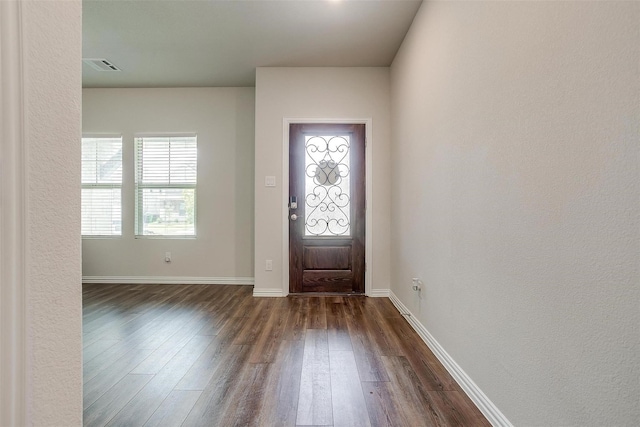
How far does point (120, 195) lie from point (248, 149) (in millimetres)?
1878

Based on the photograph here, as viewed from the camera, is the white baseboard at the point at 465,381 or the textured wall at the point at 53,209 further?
the white baseboard at the point at 465,381

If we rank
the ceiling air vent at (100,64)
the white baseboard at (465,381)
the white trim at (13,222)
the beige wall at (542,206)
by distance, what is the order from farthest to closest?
the ceiling air vent at (100,64), the white baseboard at (465,381), the beige wall at (542,206), the white trim at (13,222)

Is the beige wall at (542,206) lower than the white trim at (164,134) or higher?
lower

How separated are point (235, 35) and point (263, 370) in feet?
9.47

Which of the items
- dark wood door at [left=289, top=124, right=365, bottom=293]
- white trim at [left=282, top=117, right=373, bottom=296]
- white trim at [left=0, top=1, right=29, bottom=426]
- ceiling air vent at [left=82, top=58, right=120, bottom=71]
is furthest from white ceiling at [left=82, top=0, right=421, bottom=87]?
white trim at [left=0, top=1, right=29, bottom=426]

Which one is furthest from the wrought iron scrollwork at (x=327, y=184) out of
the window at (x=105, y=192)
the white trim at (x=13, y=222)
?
the white trim at (x=13, y=222)

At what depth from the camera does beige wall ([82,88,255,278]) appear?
4.18 meters

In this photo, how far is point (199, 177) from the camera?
418 centimetres

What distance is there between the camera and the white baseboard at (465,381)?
53.3 inches

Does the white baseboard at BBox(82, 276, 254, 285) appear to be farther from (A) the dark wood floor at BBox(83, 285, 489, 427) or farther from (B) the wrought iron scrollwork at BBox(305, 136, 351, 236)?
(B) the wrought iron scrollwork at BBox(305, 136, 351, 236)

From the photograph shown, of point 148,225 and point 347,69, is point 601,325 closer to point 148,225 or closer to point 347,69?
point 347,69

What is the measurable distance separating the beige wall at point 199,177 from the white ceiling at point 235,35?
41 centimetres

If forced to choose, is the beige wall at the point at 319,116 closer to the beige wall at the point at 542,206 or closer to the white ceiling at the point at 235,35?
the white ceiling at the point at 235,35

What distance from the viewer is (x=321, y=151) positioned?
11.8ft
